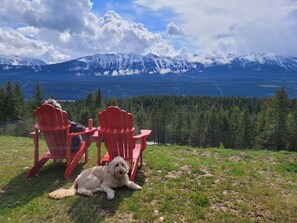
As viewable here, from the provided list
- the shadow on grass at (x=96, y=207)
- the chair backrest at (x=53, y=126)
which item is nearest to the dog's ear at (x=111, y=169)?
the shadow on grass at (x=96, y=207)

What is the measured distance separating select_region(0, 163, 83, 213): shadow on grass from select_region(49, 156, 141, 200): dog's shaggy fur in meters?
0.67

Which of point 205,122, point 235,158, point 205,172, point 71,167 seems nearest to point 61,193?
point 71,167

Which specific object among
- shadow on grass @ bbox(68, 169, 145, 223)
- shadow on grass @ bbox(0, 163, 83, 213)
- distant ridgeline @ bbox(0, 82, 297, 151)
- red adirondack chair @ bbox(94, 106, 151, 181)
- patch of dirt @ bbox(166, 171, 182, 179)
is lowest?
distant ridgeline @ bbox(0, 82, 297, 151)

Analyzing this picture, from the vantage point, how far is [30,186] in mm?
9102

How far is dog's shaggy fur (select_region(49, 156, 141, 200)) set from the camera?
27.1 ft

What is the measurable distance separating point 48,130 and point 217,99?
142375mm

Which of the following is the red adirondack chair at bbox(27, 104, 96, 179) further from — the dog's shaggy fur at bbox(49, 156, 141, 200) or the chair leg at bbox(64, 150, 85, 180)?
the dog's shaggy fur at bbox(49, 156, 141, 200)

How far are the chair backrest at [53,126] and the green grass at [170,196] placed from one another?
858 millimetres

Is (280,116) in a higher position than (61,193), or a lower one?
lower

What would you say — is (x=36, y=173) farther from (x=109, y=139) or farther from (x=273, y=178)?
(x=273, y=178)

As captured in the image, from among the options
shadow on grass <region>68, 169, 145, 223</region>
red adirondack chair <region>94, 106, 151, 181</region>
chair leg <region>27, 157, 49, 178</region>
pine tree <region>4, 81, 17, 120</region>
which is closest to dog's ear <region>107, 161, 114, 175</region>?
shadow on grass <region>68, 169, 145, 223</region>

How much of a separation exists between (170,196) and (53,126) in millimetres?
3926

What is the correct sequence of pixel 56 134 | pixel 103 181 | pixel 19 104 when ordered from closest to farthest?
1. pixel 103 181
2. pixel 56 134
3. pixel 19 104

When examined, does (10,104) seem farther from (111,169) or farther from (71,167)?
(111,169)
